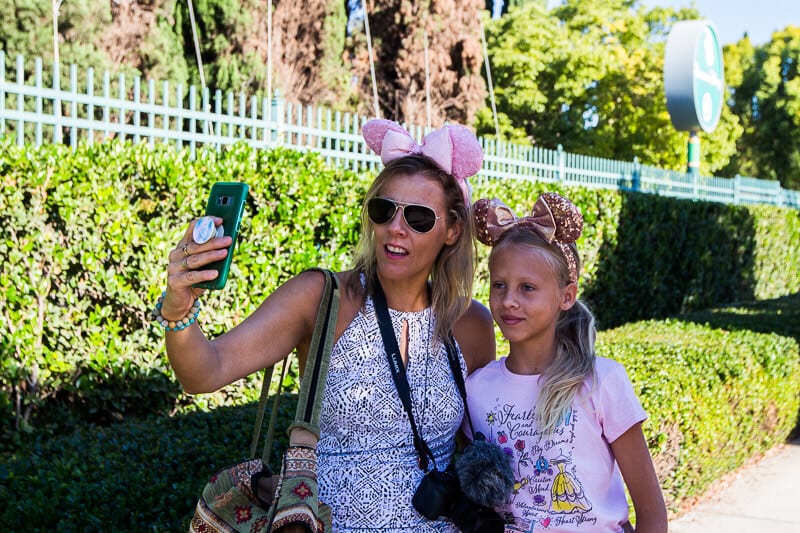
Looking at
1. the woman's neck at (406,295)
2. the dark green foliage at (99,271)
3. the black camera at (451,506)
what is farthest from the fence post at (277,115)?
the black camera at (451,506)

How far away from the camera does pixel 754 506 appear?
19.0 ft

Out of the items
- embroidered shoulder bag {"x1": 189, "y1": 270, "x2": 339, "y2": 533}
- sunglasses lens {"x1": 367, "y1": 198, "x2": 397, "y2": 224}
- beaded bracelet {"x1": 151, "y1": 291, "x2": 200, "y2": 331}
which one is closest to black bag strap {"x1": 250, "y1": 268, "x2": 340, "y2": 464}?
embroidered shoulder bag {"x1": 189, "y1": 270, "x2": 339, "y2": 533}

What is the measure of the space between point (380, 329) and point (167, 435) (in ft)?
7.25

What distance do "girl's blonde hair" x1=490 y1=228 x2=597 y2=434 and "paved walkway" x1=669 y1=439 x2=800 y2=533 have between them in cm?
322

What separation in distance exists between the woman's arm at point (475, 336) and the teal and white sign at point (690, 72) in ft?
45.4

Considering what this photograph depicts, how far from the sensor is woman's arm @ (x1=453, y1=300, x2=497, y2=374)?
98.1 inches

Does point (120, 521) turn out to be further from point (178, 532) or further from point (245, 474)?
point (245, 474)

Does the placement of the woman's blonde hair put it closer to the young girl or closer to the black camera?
the young girl

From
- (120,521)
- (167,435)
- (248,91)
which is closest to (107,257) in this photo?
(167,435)

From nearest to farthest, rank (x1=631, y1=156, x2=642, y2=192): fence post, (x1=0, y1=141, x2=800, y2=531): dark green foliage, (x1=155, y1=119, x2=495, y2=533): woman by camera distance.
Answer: (x1=155, y1=119, x2=495, y2=533): woman → (x1=0, y1=141, x2=800, y2=531): dark green foliage → (x1=631, y1=156, x2=642, y2=192): fence post

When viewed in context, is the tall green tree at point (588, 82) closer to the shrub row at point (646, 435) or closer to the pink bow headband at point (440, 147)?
the shrub row at point (646, 435)

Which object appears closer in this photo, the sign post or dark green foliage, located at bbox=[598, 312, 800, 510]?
dark green foliage, located at bbox=[598, 312, 800, 510]

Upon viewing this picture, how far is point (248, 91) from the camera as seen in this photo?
20234 millimetres

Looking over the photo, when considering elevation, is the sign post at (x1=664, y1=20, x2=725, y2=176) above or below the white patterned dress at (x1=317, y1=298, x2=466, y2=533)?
above
